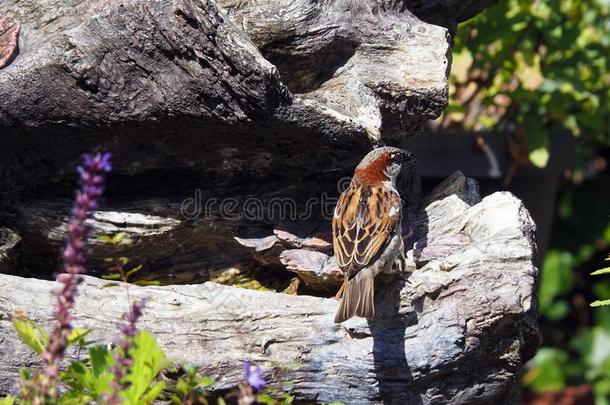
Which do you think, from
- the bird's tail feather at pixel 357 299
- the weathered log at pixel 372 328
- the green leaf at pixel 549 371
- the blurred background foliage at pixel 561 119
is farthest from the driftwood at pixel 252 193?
the green leaf at pixel 549 371

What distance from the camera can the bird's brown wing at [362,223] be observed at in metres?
3.70

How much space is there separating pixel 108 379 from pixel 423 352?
53.5 inches

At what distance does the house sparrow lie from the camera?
3.64 m

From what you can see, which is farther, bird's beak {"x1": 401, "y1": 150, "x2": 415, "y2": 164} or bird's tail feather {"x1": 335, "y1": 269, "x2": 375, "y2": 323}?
bird's beak {"x1": 401, "y1": 150, "x2": 415, "y2": 164}

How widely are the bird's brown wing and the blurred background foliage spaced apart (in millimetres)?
2121

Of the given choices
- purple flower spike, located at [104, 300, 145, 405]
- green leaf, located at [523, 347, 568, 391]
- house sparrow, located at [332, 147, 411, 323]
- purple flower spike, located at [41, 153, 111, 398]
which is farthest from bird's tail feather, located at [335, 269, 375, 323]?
green leaf, located at [523, 347, 568, 391]

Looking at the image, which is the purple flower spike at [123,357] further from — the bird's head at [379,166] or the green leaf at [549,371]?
the green leaf at [549,371]

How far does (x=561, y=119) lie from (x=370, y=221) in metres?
2.67

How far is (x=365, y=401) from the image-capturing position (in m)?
3.46

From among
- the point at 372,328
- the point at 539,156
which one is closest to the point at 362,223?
the point at 372,328

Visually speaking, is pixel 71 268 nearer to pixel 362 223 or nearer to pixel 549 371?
pixel 362 223

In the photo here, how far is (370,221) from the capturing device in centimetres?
388

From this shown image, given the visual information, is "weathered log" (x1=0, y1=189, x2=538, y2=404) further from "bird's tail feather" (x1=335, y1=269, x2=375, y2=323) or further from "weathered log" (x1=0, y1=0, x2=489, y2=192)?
"weathered log" (x1=0, y1=0, x2=489, y2=192)

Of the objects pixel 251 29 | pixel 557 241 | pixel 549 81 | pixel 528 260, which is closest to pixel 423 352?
pixel 528 260
